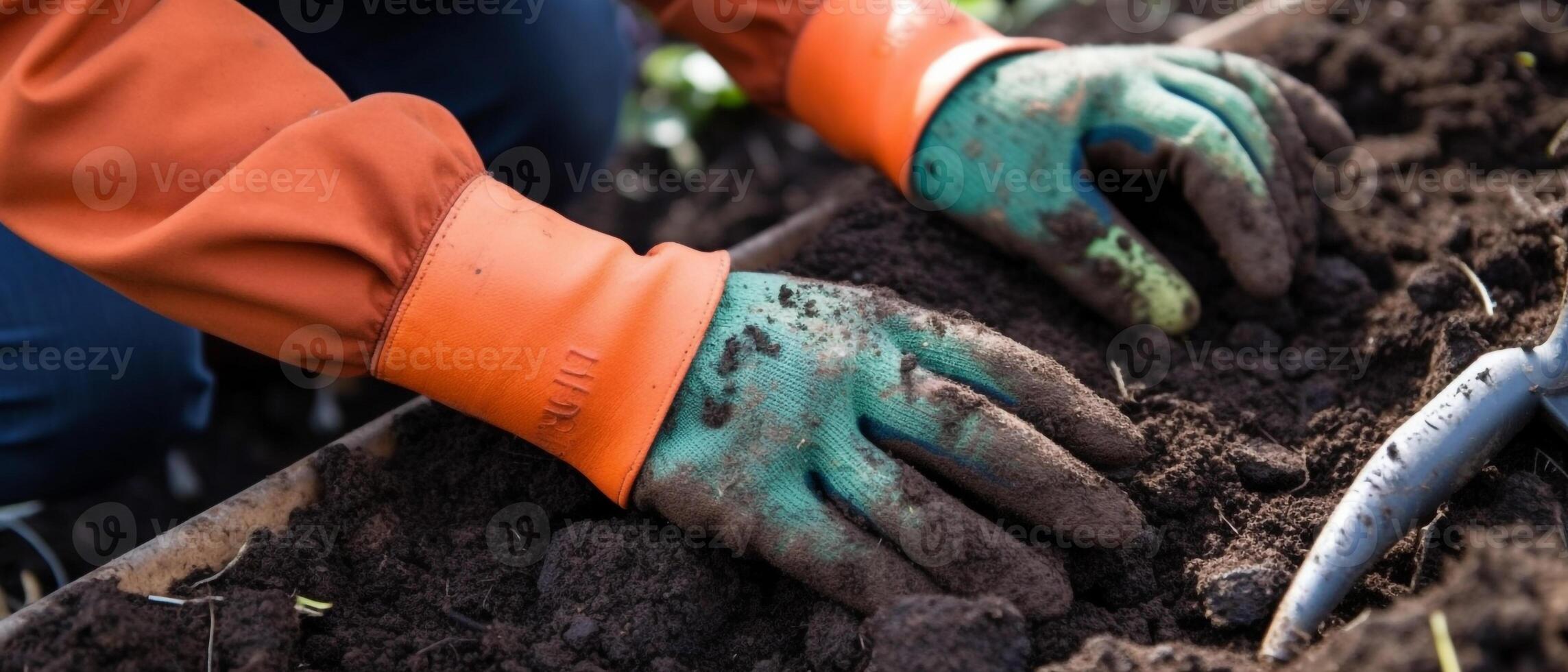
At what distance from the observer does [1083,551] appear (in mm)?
1341

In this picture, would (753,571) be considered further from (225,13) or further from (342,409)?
(342,409)

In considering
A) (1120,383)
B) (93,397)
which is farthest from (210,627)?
(1120,383)

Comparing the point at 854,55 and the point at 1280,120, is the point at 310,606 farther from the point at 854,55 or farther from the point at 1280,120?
the point at 1280,120

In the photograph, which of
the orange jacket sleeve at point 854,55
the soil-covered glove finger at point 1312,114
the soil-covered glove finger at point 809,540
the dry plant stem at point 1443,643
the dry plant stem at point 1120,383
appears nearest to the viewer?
the dry plant stem at point 1443,643

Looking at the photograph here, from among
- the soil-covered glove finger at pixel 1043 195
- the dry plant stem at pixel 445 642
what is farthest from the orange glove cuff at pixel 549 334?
the soil-covered glove finger at pixel 1043 195

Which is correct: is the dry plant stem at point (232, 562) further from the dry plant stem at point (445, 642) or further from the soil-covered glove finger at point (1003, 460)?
the soil-covered glove finger at point (1003, 460)

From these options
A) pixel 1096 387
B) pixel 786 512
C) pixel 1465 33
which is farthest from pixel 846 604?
pixel 1465 33

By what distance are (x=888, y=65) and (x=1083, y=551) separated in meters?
0.91

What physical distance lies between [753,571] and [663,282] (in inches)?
16.2

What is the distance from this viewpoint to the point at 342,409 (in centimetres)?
248

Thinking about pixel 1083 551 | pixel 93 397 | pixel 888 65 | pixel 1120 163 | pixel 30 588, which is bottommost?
pixel 30 588

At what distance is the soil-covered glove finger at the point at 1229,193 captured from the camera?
5.42 ft

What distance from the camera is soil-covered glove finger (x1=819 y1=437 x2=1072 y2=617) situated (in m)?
1.25

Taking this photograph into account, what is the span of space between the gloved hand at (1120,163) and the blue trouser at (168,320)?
2.82ft
